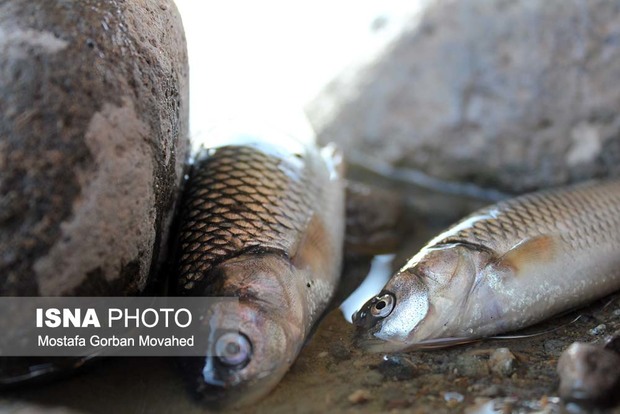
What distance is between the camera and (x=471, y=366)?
3098 millimetres

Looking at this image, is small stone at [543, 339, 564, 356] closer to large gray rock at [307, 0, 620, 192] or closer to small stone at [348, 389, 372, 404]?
small stone at [348, 389, 372, 404]

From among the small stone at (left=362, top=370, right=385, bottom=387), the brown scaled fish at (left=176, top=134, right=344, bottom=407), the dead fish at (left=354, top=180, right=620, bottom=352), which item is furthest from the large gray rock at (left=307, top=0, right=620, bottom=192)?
the small stone at (left=362, top=370, right=385, bottom=387)

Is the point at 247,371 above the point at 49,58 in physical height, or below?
below

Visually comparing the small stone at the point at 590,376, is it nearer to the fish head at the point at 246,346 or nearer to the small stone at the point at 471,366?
the small stone at the point at 471,366

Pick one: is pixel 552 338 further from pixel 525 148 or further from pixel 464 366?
pixel 525 148

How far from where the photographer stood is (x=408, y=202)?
198 inches

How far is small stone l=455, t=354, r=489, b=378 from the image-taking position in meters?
3.04

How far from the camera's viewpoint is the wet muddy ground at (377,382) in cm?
286

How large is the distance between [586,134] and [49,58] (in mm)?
3580

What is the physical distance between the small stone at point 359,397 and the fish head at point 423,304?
1.11 feet

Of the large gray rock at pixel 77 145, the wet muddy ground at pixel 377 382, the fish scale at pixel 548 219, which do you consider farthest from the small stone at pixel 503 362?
the large gray rock at pixel 77 145

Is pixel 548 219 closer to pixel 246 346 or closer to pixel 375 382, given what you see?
pixel 375 382

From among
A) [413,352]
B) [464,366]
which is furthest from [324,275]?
[464,366]

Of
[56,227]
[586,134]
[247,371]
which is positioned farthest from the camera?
[586,134]
